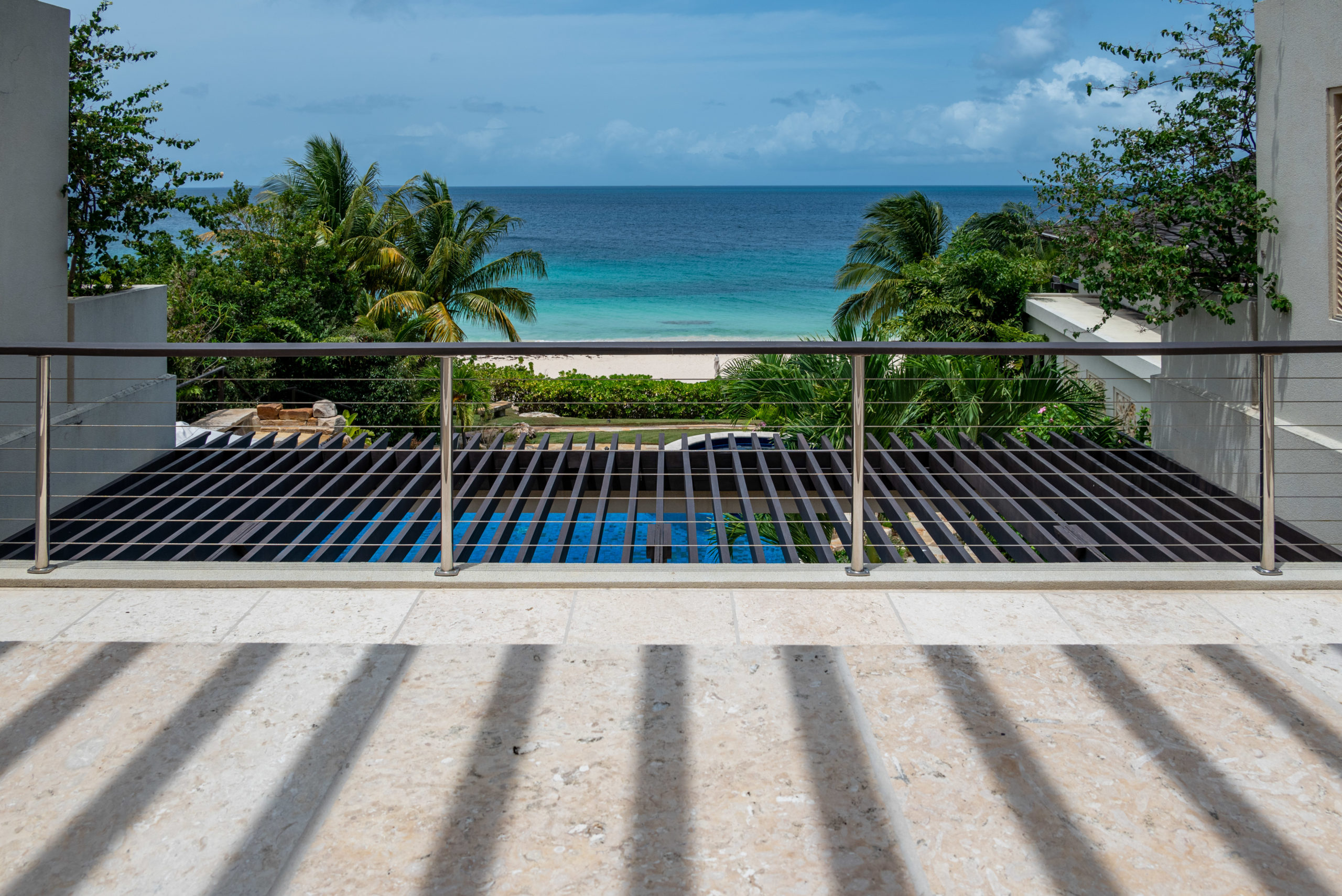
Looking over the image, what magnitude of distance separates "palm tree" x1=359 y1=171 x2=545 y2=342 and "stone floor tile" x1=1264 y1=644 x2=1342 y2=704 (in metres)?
21.2

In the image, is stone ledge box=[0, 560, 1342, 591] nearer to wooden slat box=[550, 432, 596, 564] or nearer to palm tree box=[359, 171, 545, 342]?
wooden slat box=[550, 432, 596, 564]

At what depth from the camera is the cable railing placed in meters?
3.34

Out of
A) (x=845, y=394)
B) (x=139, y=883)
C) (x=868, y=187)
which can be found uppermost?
(x=868, y=187)

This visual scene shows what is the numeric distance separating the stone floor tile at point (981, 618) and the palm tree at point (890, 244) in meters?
23.2

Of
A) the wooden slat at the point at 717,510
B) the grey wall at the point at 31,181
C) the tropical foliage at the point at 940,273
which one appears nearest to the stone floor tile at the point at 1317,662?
the wooden slat at the point at 717,510

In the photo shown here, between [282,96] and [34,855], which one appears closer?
[34,855]

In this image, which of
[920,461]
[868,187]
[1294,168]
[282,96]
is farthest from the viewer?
[282,96]

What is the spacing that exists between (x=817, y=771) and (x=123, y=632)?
6.90 ft

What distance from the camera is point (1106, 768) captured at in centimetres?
213

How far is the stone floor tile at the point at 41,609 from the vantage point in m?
2.86

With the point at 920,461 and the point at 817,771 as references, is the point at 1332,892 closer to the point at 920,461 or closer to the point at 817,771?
the point at 817,771

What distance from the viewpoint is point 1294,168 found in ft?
23.0

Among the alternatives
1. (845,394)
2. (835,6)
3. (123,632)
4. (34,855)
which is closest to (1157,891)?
(34,855)

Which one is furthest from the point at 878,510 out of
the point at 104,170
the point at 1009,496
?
the point at 104,170
